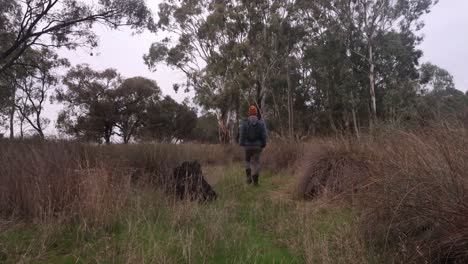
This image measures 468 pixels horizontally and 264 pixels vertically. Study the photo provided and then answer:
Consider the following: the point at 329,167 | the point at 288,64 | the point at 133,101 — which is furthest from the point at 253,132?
the point at 133,101

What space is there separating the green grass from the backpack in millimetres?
3916

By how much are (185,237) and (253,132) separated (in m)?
5.38

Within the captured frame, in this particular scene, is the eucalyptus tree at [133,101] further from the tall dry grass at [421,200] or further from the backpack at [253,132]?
the tall dry grass at [421,200]

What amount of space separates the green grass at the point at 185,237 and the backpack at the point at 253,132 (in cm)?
392

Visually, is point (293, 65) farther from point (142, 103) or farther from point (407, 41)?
point (142, 103)

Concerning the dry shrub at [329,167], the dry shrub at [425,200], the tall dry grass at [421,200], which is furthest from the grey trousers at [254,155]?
the dry shrub at [425,200]

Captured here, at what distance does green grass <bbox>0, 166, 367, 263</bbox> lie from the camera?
3318 millimetres

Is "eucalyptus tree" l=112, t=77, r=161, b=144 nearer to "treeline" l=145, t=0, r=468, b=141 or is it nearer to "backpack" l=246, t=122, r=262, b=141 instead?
"treeline" l=145, t=0, r=468, b=141

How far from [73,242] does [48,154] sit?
6.14ft

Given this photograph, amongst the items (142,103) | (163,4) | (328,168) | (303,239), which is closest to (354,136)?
(328,168)

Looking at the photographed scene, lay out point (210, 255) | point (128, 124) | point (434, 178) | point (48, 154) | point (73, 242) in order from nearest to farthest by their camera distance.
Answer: point (434, 178) < point (210, 255) < point (73, 242) < point (48, 154) < point (128, 124)

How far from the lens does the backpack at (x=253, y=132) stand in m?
9.04

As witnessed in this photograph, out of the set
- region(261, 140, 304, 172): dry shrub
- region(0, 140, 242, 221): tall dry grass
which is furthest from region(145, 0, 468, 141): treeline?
region(0, 140, 242, 221): tall dry grass

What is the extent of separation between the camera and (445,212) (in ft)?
8.39
